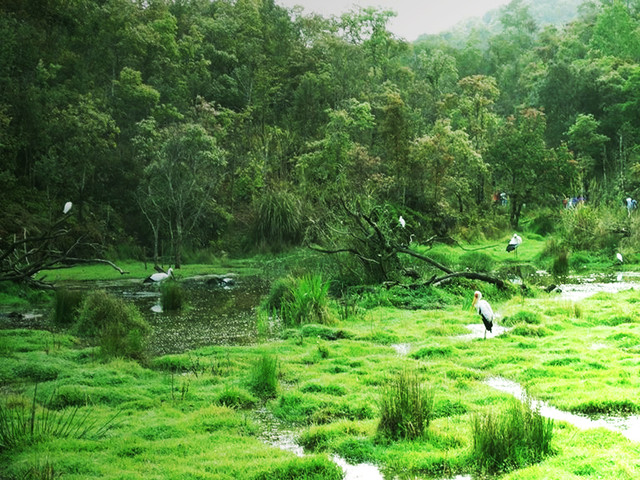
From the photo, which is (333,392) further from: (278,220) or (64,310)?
(278,220)

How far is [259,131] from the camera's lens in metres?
30.6

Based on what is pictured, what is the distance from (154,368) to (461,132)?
2090 cm

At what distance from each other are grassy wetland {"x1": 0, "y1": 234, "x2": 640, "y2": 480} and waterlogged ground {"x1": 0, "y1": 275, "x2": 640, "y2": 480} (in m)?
0.02

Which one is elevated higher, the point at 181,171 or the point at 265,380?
the point at 181,171

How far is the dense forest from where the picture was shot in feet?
75.0

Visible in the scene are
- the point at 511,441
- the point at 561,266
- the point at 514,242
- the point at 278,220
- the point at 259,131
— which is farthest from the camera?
the point at 259,131

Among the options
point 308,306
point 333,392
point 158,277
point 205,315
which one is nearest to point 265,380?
point 333,392

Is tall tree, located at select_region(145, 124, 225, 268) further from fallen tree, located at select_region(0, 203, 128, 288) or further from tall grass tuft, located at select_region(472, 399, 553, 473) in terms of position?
tall grass tuft, located at select_region(472, 399, 553, 473)

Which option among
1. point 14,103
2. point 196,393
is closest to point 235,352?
point 196,393

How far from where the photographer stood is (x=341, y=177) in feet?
75.7

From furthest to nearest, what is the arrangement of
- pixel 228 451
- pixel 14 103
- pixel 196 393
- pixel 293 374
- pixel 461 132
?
pixel 461 132, pixel 14 103, pixel 293 374, pixel 196 393, pixel 228 451

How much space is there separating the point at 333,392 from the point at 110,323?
4.57 m

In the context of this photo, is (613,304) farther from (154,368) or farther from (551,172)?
(551,172)

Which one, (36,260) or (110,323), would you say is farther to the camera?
(110,323)
